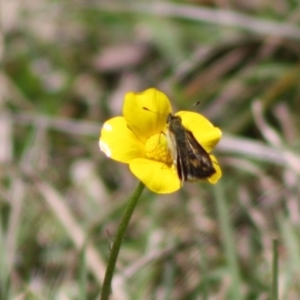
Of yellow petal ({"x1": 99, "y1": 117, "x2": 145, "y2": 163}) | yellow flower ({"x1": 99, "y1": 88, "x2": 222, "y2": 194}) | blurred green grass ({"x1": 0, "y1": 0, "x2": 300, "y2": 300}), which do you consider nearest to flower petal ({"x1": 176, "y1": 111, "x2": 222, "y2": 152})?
yellow flower ({"x1": 99, "y1": 88, "x2": 222, "y2": 194})

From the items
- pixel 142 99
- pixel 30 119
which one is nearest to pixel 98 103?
pixel 30 119

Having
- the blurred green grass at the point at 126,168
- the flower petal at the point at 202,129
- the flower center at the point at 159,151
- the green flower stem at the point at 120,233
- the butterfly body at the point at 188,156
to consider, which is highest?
the butterfly body at the point at 188,156

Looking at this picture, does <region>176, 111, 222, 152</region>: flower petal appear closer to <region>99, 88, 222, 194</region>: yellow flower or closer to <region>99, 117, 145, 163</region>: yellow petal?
<region>99, 88, 222, 194</region>: yellow flower

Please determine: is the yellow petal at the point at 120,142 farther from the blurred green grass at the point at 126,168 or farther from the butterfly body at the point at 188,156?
the blurred green grass at the point at 126,168

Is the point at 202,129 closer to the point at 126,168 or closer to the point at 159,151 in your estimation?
the point at 159,151

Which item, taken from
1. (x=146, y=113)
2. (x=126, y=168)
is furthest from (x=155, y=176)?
(x=126, y=168)

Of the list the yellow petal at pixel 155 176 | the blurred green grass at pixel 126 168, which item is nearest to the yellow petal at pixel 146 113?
the yellow petal at pixel 155 176

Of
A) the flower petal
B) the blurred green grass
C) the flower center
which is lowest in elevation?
the blurred green grass
